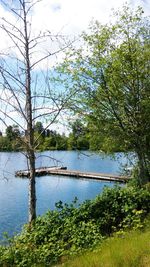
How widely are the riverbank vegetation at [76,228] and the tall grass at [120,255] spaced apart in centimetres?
15

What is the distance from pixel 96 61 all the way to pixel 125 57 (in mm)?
1101

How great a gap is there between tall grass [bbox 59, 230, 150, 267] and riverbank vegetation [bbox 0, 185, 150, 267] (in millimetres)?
152

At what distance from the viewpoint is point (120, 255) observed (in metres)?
6.02

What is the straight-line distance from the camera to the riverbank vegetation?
23.5 feet

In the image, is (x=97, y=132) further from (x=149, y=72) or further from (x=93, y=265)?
(x=93, y=265)

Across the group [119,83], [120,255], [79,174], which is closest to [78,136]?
[119,83]

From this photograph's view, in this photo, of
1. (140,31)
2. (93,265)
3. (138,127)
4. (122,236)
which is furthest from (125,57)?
(93,265)

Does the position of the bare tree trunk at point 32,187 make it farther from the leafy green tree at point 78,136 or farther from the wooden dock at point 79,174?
the wooden dock at point 79,174

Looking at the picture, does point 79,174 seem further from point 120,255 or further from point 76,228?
point 120,255

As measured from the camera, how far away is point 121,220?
31.5ft

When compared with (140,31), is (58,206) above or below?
below

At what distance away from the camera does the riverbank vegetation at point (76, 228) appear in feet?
23.5

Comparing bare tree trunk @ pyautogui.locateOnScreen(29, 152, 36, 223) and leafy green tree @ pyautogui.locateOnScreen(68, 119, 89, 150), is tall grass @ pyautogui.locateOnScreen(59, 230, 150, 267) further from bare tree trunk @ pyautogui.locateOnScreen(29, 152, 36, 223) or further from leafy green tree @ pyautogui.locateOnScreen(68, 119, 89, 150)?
leafy green tree @ pyautogui.locateOnScreen(68, 119, 89, 150)

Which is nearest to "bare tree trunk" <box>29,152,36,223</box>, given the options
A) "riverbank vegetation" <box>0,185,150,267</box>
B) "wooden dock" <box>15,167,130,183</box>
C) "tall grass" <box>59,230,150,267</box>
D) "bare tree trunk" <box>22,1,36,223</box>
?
"bare tree trunk" <box>22,1,36,223</box>
